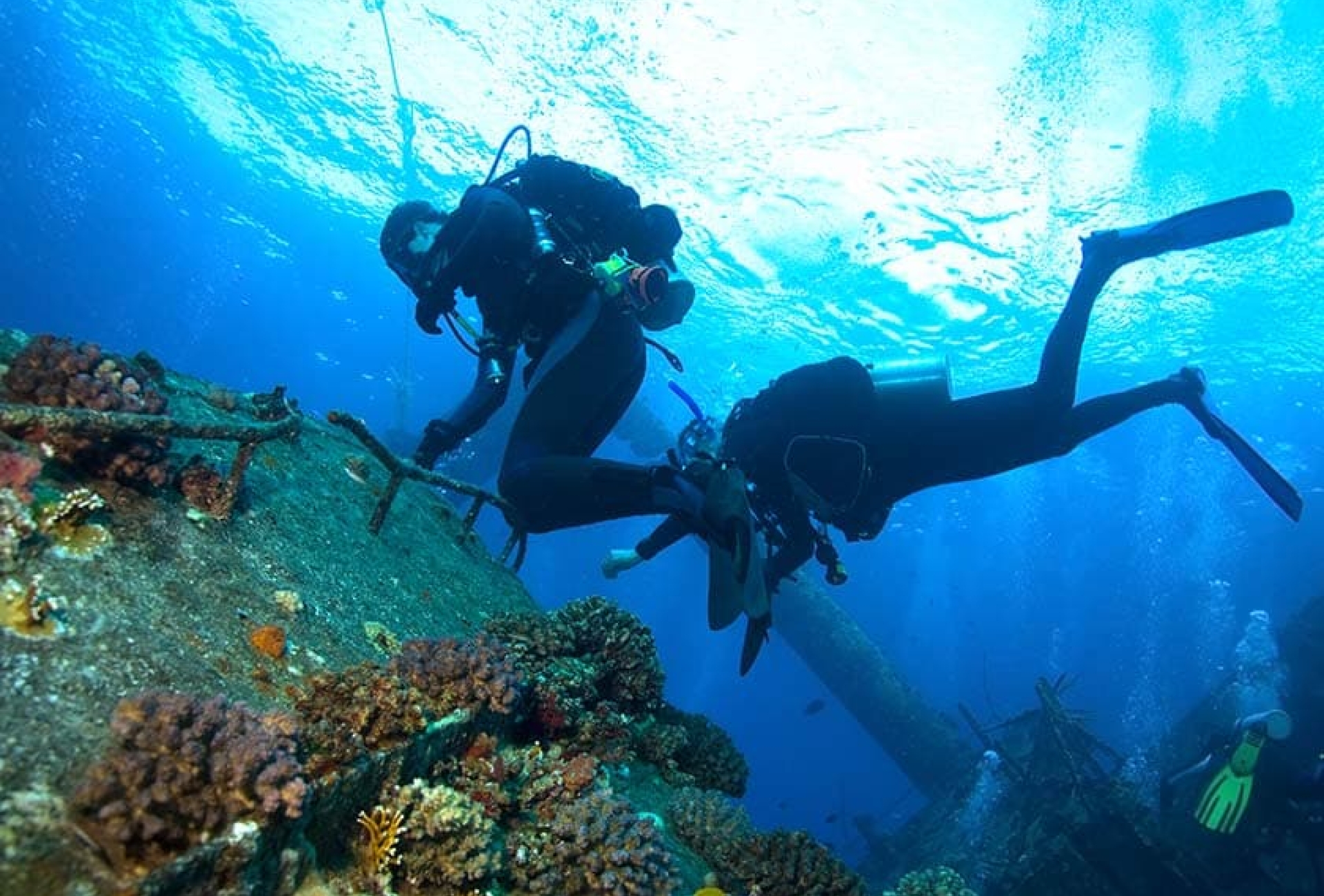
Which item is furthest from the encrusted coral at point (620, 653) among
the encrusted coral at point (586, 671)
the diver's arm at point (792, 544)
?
the diver's arm at point (792, 544)

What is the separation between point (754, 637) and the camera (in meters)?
5.14

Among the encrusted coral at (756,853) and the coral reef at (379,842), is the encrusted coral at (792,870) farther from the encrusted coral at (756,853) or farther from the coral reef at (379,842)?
the coral reef at (379,842)

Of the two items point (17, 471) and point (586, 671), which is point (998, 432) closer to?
point (586, 671)

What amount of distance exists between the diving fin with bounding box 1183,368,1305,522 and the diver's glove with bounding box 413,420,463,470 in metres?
7.99

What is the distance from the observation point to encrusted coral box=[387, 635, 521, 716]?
3.61 meters

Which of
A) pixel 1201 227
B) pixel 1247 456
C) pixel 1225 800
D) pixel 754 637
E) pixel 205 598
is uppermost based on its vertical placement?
pixel 1201 227

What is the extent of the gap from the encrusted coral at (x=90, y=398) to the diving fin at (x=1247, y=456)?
9.57m

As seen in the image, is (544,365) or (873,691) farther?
(873,691)

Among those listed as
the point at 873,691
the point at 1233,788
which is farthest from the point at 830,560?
the point at 873,691

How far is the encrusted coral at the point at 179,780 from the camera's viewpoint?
1934mm

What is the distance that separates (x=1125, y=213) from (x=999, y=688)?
60986mm

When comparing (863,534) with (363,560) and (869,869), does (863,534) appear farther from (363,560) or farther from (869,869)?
(869,869)

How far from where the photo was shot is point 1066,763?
1134 centimetres

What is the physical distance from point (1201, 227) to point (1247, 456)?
2.64 m
